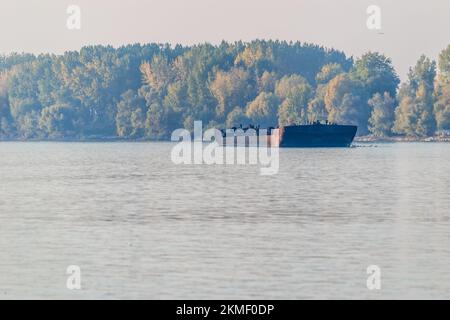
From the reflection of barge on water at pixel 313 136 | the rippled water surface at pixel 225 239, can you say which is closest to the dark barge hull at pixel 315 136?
the reflection of barge on water at pixel 313 136

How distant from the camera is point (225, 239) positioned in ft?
131

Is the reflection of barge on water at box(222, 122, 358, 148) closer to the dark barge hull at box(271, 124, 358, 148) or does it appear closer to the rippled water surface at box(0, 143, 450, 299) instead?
the dark barge hull at box(271, 124, 358, 148)

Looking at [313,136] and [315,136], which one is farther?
[313,136]

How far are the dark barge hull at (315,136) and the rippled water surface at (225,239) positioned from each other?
87277mm

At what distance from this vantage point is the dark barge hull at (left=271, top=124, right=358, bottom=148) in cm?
15712

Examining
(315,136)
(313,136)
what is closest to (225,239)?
(315,136)

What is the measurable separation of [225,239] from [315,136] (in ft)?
392

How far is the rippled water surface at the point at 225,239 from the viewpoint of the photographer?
102ft

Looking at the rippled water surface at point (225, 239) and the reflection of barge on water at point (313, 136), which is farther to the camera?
the reflection of barge on water at point (313, 136)

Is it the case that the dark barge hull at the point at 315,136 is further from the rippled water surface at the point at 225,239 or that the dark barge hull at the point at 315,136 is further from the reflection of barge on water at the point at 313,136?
the rippled water surface at the point at 225,239

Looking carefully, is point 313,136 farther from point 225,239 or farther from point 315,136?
point 225,239

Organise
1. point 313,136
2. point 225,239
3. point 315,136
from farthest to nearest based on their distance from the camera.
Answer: point 313,136
point 315,136
point 225,239

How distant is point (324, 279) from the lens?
31.8m

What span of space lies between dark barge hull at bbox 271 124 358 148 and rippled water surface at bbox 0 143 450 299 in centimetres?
8728
